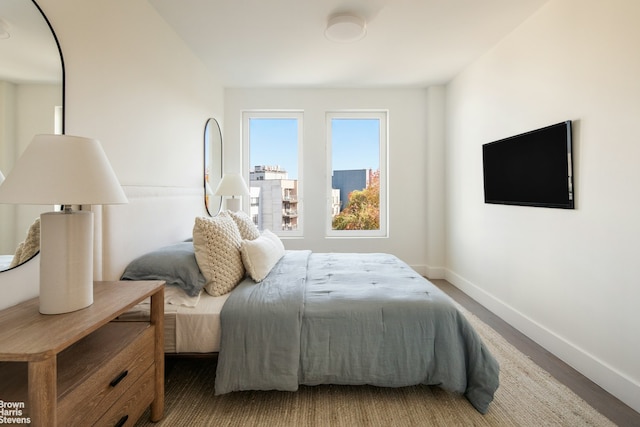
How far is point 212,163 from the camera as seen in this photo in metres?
3.55

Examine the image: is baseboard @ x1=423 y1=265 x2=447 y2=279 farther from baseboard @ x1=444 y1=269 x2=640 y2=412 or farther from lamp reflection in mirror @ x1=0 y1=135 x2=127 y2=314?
lamp reflection in mirror @ x1=0 y1=135 x2=127 y2=314

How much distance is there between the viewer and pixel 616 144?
1.77 m

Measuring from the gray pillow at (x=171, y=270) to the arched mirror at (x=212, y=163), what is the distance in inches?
59.1

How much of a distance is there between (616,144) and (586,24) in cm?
85

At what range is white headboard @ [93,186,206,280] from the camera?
1.72 m

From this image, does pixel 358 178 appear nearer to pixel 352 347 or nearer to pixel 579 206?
pixel 579 206

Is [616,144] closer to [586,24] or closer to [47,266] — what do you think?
[586,24]

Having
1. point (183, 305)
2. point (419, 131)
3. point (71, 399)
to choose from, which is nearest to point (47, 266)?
point (71, 399)

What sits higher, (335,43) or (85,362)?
(335,43)

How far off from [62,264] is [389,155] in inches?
146

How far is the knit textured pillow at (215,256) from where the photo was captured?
1831mm

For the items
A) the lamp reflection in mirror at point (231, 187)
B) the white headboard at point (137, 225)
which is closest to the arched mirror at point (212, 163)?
the lamp reflection in mirror at point (231, 187)

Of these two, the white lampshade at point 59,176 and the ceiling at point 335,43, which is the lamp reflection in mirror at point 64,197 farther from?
the ceiling at point 335,43

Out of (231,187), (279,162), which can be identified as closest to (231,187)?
(231,187)
